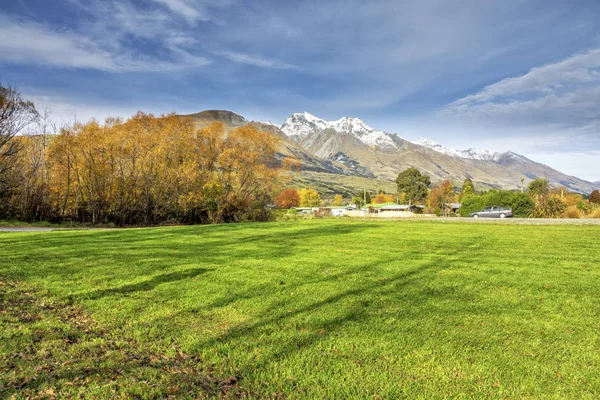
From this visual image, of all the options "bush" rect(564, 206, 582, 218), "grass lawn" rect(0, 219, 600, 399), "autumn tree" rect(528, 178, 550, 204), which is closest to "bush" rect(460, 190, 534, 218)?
"autumn tree" rect(528, 178, 550, 204)

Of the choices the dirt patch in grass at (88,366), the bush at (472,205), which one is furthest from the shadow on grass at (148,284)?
the bush at (472,205)

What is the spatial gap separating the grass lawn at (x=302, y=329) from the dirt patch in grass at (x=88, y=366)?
2 cm

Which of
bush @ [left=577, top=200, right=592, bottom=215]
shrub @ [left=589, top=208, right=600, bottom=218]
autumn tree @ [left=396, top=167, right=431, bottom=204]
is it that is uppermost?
autumn tree @ [left=396, top=167, right=431, bottom=204]

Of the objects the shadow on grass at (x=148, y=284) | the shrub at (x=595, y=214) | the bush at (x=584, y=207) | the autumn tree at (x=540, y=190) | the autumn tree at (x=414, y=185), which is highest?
the autumn tree at (x=414, y=185)

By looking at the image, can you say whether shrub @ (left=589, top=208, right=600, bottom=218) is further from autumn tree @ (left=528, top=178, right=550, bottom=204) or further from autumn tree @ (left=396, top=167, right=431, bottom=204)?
autumn tree @ (left=396, top=167, right=431, bottom=204)

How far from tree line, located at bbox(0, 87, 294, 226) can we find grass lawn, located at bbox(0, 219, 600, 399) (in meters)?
23.9

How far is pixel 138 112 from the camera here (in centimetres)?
3472

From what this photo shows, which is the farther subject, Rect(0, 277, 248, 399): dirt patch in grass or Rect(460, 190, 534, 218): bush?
Rect(460, 190, 534, 218): bush

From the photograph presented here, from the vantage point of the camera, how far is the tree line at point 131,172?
30094 mm

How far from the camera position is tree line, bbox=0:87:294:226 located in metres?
30.1

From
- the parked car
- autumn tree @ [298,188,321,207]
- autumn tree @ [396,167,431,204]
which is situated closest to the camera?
the parked car

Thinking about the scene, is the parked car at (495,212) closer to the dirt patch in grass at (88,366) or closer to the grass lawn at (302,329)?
the grass lawn at (302,329)

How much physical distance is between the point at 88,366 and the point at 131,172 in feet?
103

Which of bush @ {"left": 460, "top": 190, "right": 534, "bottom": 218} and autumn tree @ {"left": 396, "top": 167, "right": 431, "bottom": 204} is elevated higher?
autumn tree @ {"left": 396, "top": 167, "right": 431, "bottom": 204}
